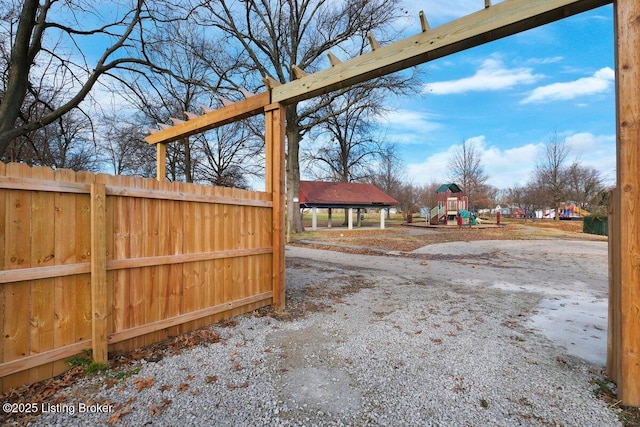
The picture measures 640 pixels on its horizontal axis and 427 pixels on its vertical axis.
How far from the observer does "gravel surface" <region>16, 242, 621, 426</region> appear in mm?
2127

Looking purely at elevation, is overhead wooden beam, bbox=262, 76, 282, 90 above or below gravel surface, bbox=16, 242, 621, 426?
above

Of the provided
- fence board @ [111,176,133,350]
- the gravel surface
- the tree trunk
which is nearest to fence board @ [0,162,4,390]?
the gravel surface

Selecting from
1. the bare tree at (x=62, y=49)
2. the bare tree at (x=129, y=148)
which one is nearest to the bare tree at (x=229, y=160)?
the bare tree at (x=129, y=148)

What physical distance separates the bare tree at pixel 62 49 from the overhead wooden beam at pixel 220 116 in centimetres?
372

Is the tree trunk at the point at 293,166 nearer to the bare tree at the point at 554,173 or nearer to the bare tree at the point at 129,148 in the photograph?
the bare tree at the point at 129,148

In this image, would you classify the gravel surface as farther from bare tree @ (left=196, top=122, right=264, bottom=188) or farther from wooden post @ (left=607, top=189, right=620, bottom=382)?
bare tree @ (left=196, top=122, right=264, bottom=188)

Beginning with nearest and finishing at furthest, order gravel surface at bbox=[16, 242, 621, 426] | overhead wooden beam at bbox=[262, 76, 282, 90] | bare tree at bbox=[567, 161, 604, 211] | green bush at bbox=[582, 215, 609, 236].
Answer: gravel surface at bbox=[16, 242, 621, 426], overhead wooden beam at bbox=[262, 76, 282, 90], green bush at bbox=[582, 215, 609, 236], bare tree at bbox=[567, 161, 604, 211]

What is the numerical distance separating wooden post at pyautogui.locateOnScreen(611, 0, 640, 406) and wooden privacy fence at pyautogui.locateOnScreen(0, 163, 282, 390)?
13.0 ft

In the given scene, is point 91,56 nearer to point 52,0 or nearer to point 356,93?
point 52,0

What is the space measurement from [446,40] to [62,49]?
31.7 feet

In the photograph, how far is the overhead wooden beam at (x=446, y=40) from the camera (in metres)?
2.67

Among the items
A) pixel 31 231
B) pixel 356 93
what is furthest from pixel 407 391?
pixel 356 93

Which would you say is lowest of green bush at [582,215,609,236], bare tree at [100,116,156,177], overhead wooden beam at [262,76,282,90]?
green bush at [582,215,609,236]

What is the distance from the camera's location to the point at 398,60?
136 inches
